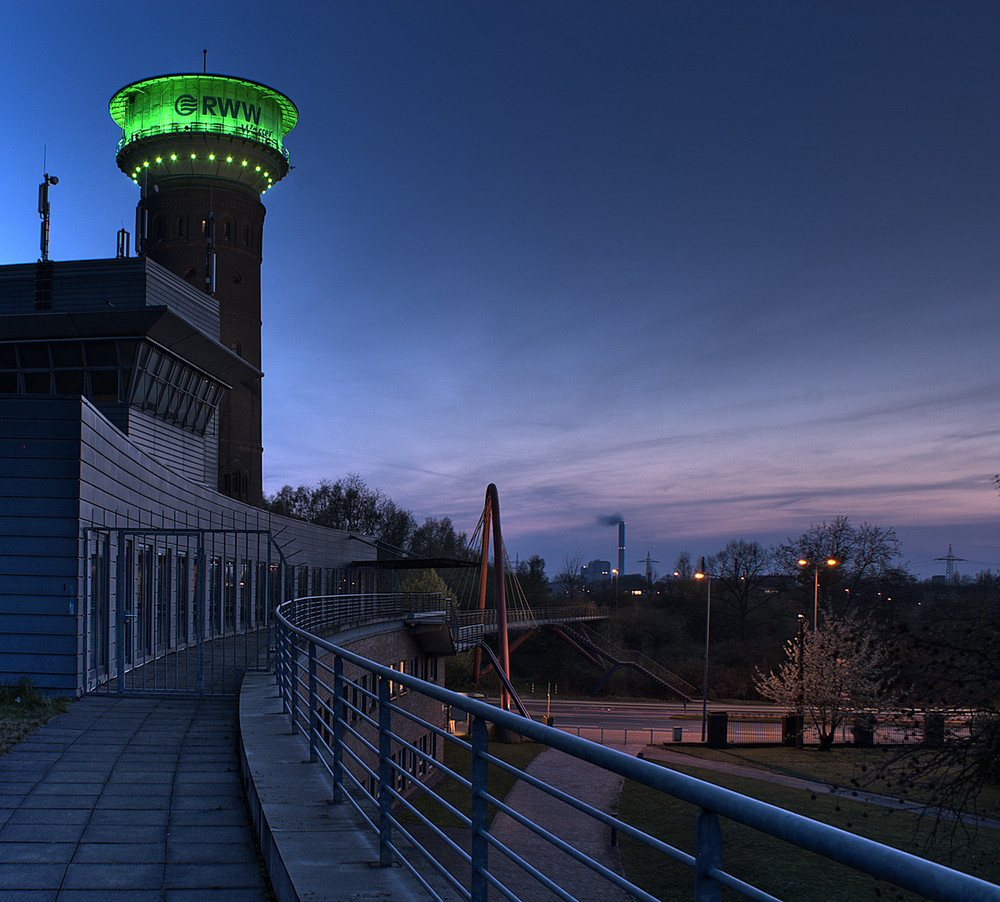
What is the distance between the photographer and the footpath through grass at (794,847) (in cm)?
1532

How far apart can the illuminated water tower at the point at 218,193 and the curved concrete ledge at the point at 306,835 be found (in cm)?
5010

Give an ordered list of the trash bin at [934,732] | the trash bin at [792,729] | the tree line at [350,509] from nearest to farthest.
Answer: the trash bin at [934,732], the trash bin at [792,729], the tree line at [350,509]

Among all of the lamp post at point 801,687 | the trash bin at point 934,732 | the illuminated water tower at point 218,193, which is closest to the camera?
the trash bin at point 934,732

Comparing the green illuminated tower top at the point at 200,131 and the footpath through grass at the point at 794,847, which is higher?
the green illuminated tower top at the point at 200,131

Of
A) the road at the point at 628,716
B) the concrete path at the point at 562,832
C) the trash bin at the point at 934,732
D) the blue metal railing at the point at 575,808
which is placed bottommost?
the road at the point at 628,716

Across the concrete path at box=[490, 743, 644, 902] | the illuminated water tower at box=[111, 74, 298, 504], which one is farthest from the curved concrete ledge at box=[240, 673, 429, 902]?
the illuminated water tower at box=[111, 74, 298, 504]

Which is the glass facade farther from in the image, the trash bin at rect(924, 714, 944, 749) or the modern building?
the trash bin at rect(924, 714, 944, 749)

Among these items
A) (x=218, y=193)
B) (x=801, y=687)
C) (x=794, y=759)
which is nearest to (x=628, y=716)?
(x=801, y=687)

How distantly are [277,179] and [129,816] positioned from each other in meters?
63.7

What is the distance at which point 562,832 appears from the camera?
73.9 ft

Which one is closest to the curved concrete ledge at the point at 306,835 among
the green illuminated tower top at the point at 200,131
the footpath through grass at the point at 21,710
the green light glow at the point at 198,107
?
the footpath through grass at the point at 21,710

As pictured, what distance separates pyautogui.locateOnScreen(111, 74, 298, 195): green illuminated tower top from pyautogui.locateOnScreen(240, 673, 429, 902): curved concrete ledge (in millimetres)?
58902

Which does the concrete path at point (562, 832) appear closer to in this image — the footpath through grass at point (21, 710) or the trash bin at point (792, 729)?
the footpath through grass at point (21, 710)

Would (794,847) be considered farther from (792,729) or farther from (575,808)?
(792,729)
